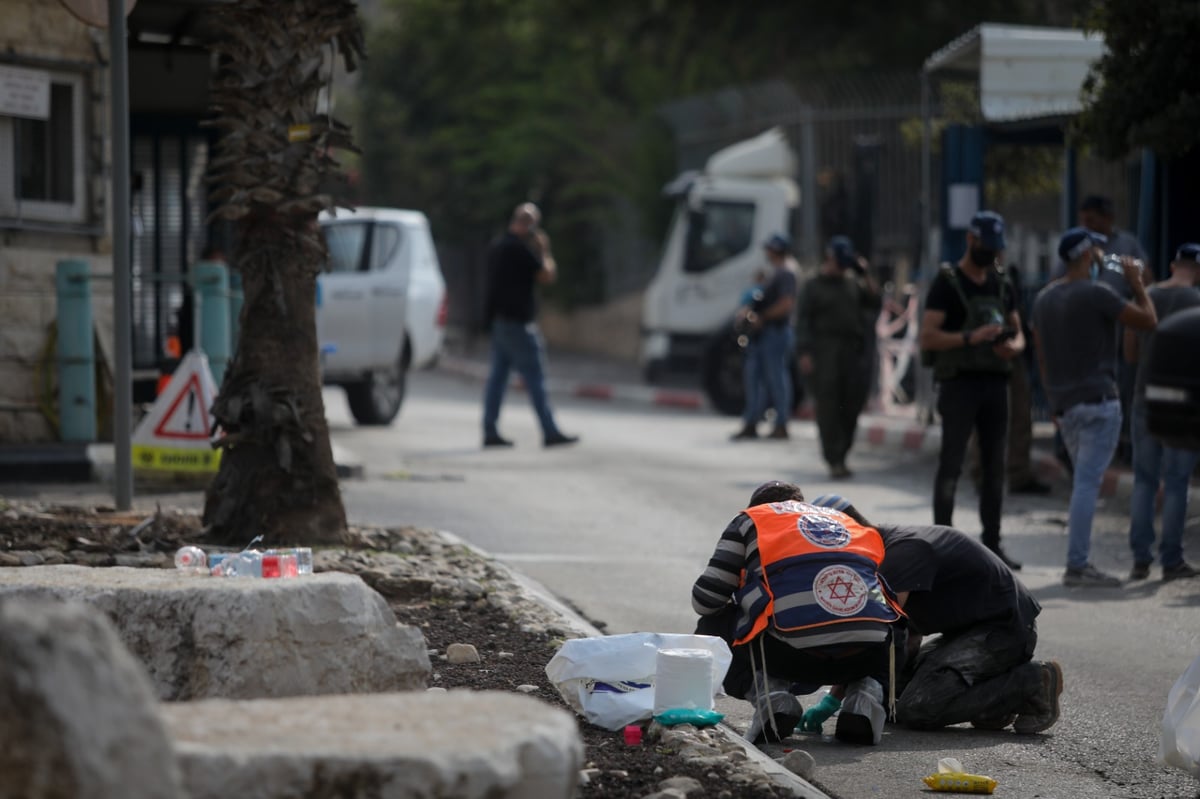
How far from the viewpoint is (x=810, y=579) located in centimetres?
584

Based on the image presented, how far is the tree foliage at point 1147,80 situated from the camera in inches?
490

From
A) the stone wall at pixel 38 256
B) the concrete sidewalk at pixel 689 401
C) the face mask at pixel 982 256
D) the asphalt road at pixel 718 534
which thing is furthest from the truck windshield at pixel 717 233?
the face mask at pixel 982 256

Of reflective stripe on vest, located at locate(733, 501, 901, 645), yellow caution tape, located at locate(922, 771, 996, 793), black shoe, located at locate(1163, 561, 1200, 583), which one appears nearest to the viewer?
yellow caution tape, located at locate(922, 771, 996, 793)

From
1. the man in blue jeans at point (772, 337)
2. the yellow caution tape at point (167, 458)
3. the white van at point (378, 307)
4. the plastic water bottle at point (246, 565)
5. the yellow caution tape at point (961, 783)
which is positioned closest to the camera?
the yellow caution tape at point (961, 783)

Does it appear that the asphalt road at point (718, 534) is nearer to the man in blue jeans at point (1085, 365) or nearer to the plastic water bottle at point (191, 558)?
the man in blue jeans at point (1085, 365)

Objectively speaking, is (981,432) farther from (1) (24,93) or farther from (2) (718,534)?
(1) (24,93)

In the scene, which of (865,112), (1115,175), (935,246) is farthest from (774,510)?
(865,112)

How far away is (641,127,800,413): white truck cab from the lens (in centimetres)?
2270

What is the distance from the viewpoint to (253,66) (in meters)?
8.98

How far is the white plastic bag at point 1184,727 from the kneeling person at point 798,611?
1.08 metres

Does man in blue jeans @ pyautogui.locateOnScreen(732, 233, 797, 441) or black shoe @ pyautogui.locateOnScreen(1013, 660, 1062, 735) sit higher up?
man in blue jeans @ pyautogui.locateOnScreen(732, 233, 797, 441)

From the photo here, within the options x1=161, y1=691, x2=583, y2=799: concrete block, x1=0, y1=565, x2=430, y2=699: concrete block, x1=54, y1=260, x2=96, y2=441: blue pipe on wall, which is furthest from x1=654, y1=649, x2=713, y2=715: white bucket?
x1=54, y1=260, x2=96, y2=441: blue pipe on wall

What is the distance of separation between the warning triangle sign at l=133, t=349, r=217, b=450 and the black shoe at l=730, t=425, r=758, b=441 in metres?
7.22

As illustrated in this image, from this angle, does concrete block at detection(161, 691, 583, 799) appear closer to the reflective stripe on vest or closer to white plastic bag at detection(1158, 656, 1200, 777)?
white plastic bag at detection(1158, 656, 1200, 777)
